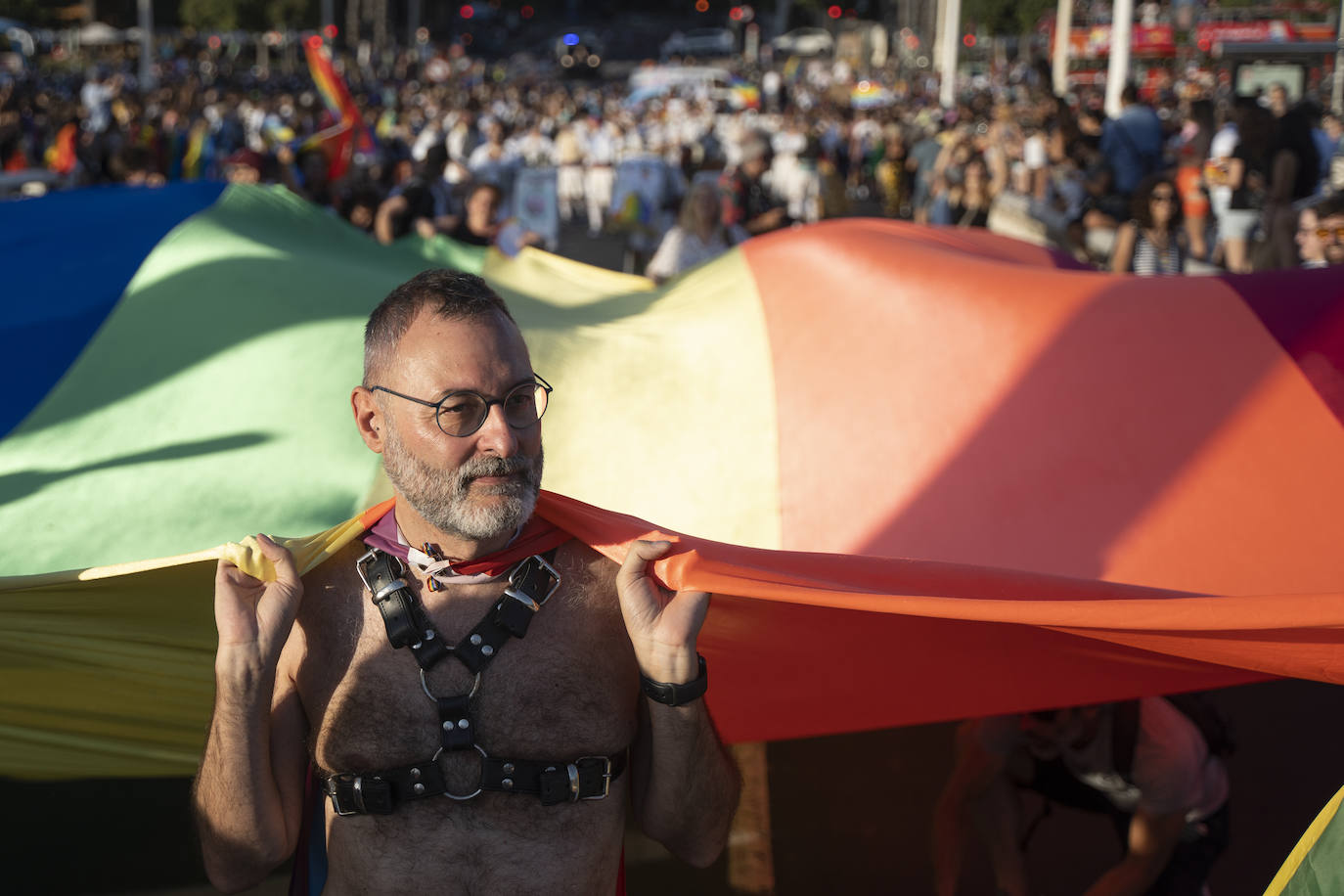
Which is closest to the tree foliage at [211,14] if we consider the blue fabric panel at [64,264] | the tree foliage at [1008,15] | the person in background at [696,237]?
the tree foliage at [1008,15]

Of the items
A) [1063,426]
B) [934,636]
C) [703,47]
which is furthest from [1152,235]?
[703,47]

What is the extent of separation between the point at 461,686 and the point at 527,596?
0.64 feet

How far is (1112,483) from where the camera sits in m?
4.23

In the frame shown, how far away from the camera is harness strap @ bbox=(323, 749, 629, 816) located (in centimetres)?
241

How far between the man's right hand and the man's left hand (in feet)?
1.83

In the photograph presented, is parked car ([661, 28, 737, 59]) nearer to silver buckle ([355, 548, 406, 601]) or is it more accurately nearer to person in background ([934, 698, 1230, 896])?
person in background ([934, 698, 1230, 896])

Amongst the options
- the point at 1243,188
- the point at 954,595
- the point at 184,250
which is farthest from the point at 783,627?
the point at 1243,188

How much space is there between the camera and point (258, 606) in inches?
91.2

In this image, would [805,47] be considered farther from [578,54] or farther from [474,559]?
[474,559]

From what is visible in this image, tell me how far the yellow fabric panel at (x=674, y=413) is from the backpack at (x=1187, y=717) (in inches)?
47.6

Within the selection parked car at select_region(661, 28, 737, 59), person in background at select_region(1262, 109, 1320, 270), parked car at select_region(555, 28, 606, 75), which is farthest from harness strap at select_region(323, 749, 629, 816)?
parked car at select_region(661, 28, 737, 59)

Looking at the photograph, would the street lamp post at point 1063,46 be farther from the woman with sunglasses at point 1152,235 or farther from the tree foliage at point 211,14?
the tree foliage at point 211,14

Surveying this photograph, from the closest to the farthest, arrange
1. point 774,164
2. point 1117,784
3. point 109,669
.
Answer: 1. point 109,669
2. point 1117,784
3. point 774,164

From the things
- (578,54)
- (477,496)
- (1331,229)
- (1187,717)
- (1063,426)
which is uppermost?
(578,54)
